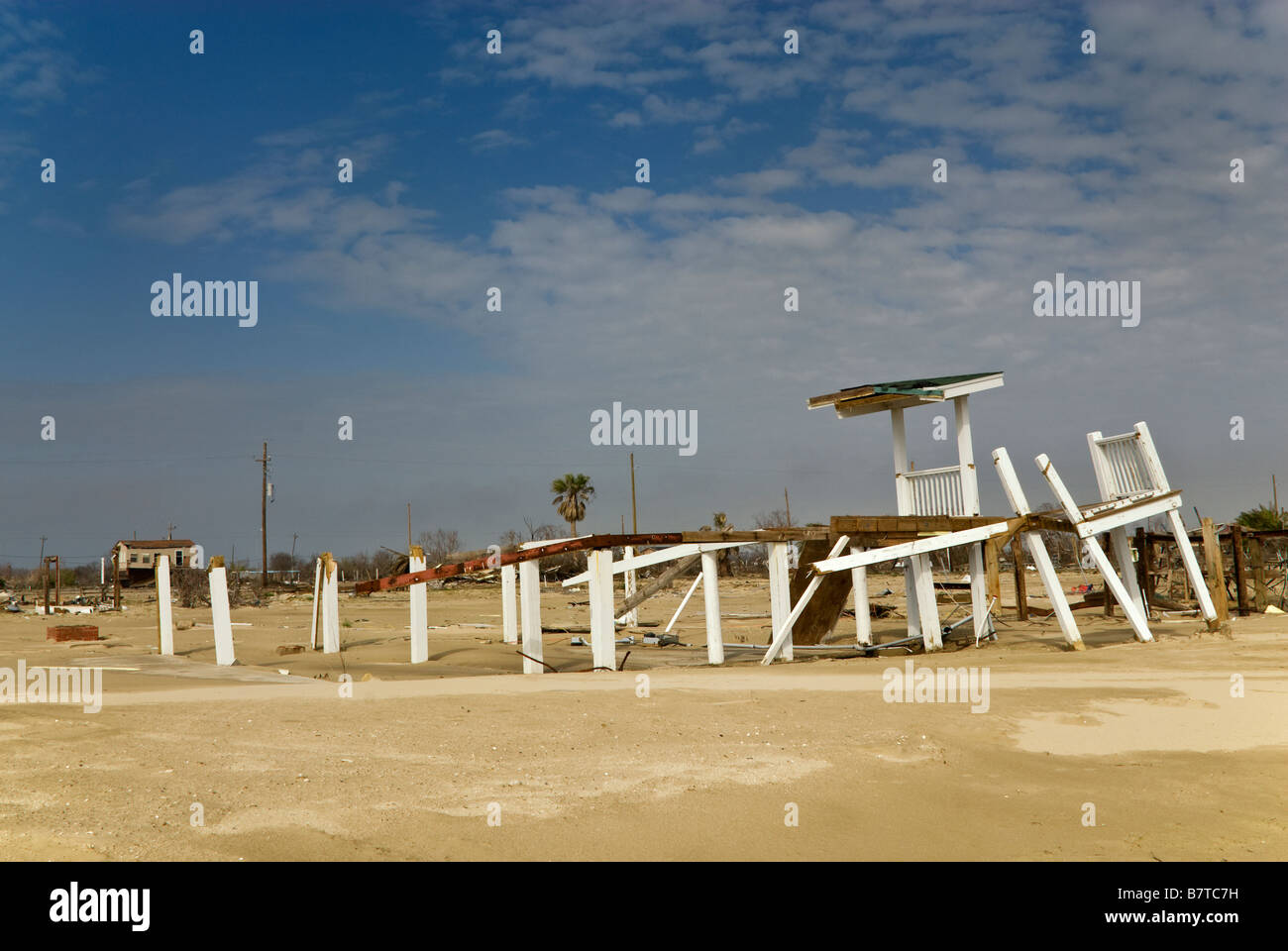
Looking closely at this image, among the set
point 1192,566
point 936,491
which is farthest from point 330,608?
point 1192,566

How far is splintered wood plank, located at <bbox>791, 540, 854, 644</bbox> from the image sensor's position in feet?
56.8

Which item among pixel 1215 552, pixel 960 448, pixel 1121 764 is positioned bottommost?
pixel 1121 764

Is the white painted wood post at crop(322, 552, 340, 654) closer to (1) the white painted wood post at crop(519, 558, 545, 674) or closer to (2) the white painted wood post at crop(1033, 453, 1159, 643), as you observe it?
(1) the white painted wood post at crop(519, 558, 545, 674)

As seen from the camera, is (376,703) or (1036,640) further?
(1036,640)

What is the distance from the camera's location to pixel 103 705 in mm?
9961

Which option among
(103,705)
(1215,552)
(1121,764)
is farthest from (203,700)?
(1215,552)

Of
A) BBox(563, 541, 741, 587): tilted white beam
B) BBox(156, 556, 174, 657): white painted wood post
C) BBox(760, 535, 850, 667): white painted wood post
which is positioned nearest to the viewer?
BBox(760, 535, 850, 667): white painted wood post

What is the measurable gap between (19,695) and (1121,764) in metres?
10.7

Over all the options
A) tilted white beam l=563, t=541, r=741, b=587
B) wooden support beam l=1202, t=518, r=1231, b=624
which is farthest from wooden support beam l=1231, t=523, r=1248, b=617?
tilted white beam l=563, t=541, r=741, b=587

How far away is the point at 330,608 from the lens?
17688 mm

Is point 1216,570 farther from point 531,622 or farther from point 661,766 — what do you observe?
point 661,766
